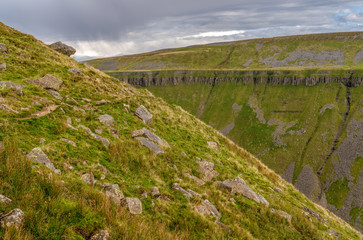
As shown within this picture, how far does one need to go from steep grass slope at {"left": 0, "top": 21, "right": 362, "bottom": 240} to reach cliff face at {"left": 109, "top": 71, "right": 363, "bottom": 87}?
164 metres

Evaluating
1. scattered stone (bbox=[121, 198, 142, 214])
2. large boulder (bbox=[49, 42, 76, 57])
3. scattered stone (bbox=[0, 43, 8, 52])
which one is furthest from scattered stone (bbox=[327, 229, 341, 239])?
large boulder (bbox=[49, 42, 76, 57])

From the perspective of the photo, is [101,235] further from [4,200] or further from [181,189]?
[181,189]

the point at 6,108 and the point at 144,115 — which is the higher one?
the point at 6,108

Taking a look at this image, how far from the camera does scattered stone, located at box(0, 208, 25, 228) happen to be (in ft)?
18.1

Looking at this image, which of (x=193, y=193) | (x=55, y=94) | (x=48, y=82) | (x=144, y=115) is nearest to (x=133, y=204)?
(x=193, y=193)

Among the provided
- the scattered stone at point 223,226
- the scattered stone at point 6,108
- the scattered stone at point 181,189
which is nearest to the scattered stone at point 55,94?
the scattered stone at point 6,108

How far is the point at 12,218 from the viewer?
5.69 meters

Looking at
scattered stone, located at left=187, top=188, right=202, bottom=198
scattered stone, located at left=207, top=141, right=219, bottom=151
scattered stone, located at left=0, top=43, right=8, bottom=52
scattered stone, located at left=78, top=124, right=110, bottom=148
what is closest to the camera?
scattered stone, located at left=187, top=188, right=202, bottom=198

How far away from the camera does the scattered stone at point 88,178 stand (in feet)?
33.8

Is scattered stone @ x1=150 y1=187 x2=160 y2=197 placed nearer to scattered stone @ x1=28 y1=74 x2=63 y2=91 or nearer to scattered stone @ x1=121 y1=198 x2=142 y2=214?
scattered stone @ x1=121 y1=198 x2=142 y2=214

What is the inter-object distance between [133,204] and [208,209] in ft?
15.5

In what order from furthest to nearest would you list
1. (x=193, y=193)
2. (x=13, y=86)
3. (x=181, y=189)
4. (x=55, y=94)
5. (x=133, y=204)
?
(x=55, y=94) → (x=13, y=86) → (x=193, y=193) → (x=181, y=189) → (x=133, y=204)

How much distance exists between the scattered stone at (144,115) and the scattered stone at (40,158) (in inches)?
449

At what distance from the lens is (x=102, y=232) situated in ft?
21.4
